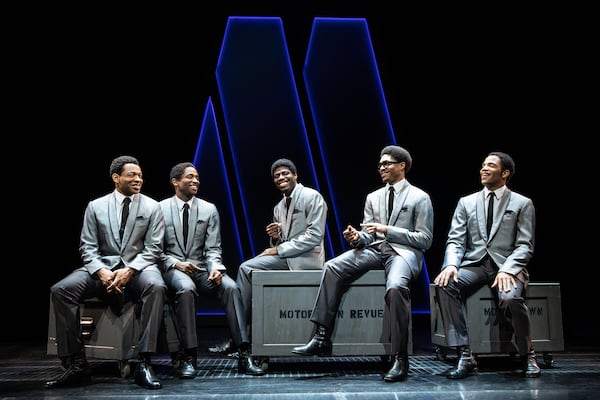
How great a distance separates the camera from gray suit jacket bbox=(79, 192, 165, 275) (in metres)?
3.18

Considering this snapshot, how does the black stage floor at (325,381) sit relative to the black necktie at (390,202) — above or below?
below

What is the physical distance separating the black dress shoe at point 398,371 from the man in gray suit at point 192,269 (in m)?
0.79

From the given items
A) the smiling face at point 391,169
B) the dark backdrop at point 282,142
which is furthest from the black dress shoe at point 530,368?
the dark backdrop at point 282,142

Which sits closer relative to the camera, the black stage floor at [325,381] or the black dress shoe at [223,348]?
the black stage floor at [325,381]

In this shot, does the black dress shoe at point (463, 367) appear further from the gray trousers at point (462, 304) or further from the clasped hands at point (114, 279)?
the clasped hands at point (114, 279)

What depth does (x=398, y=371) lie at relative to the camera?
2842 mm

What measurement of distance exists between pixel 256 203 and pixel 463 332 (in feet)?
9.36

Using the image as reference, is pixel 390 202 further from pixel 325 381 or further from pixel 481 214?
pixel 325 381

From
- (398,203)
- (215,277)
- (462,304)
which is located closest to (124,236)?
(215,277)

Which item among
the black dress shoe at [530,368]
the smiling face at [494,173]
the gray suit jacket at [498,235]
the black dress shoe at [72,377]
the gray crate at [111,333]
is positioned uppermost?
the smiling face at [494,173]

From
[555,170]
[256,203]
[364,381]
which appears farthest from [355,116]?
[364,381]

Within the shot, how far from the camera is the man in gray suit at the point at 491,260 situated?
3016 millimetres

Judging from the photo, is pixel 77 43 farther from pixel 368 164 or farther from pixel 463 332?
pixel 463 332

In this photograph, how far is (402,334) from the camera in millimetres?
2924
